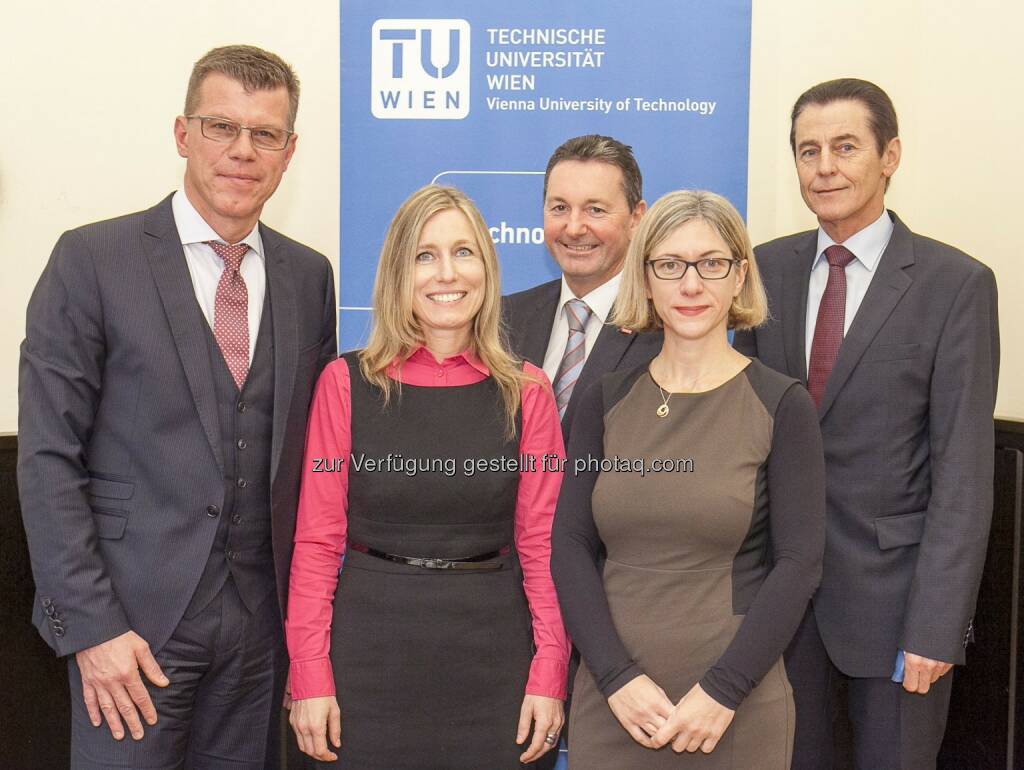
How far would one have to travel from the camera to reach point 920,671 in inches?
94.2

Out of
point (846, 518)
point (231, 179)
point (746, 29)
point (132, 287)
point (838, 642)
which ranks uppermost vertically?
point (746, 29)

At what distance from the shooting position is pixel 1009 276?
3.43m

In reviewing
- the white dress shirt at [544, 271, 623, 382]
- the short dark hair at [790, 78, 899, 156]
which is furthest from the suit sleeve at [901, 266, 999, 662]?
the white dress shirt at [544, 271, 623, 382]

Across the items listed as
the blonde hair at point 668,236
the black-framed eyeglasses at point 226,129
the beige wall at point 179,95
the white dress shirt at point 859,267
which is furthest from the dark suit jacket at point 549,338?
the beige wall at point 179,95

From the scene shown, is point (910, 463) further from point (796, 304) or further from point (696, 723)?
point (696, 723)

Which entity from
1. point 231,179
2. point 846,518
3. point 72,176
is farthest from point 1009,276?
point 72,176

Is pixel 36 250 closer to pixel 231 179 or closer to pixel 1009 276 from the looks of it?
pixel 231 179

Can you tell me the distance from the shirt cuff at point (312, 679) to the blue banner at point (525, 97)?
170 centimetres

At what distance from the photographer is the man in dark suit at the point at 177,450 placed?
7.06 ft

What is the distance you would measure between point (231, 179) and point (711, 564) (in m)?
1.38

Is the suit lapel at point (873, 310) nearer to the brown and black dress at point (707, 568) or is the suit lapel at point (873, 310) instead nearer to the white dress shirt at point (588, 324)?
the brown and black dress at point (707, 568)

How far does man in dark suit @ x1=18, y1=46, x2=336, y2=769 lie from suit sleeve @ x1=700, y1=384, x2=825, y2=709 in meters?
1.06

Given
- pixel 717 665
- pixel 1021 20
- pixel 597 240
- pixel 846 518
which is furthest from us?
pixel 1021 20

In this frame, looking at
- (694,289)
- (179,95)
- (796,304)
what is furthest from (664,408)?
(179,95)
